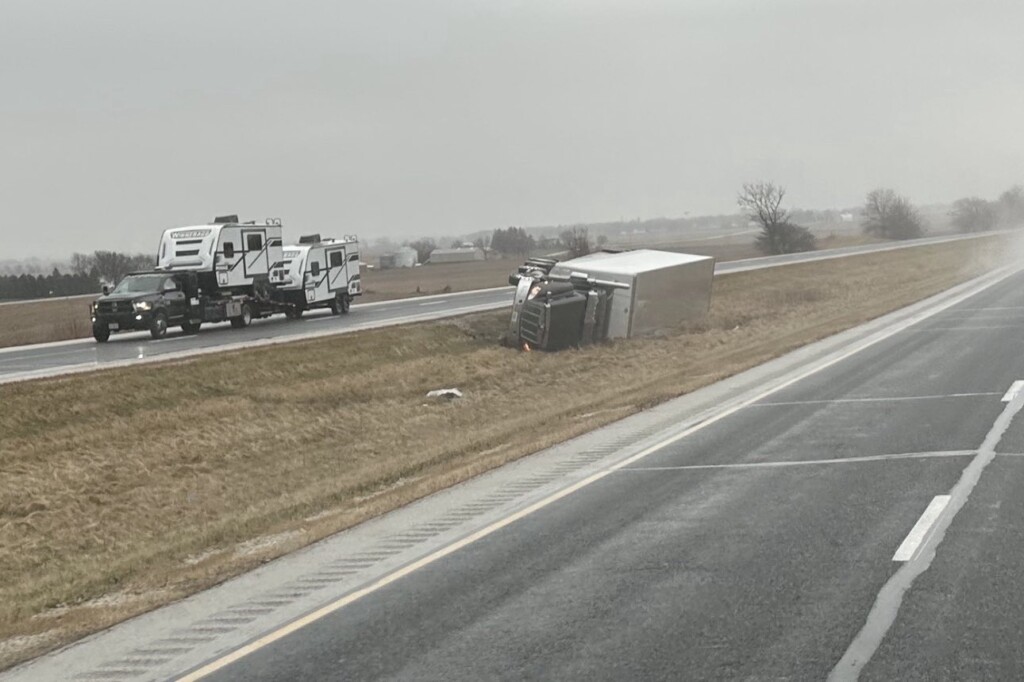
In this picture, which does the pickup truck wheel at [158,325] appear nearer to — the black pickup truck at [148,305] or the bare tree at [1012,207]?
the black pickup truck at [148,305]

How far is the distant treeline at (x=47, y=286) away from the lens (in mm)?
93438

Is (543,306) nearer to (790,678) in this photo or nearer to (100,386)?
(100,386)

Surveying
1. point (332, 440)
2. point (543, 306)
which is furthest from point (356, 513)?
point (543, 306)

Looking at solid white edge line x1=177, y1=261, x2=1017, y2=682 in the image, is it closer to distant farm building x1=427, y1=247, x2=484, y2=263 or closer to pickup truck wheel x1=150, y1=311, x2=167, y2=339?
pickup truck wheel x1=150, y1=311, x2=167, y2=339

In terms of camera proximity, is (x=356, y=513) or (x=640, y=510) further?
(x=356, y=513)

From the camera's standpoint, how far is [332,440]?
23828mm

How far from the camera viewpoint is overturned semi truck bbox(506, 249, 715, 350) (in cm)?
3650

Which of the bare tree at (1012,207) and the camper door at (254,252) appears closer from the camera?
the camper door at (254,252)

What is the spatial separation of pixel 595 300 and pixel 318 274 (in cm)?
1412

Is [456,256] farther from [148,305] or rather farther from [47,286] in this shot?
[148,305]

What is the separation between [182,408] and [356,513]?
12.1m

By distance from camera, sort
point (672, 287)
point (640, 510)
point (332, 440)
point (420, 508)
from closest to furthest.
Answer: point (640, 510) → point (420, 508) → point (332, 440) → point (672, 287)

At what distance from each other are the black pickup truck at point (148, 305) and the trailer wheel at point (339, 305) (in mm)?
9818

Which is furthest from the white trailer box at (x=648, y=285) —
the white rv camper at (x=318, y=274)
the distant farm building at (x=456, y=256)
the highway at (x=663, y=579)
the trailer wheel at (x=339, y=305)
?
the distant farm building at (x=456, y=256)
